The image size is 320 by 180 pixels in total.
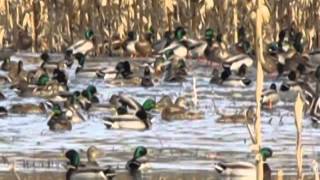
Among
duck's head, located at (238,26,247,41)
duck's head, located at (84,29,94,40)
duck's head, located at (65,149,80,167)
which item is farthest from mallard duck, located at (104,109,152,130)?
duck's head, located at (238,26,247,41)

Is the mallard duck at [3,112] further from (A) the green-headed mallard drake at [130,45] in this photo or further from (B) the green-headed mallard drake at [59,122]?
(A) the green-headed mallard drake at [130,45]

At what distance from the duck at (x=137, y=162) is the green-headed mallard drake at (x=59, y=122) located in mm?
1352

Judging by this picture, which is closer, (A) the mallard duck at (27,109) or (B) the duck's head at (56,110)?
(B) the duck's head at (56,110)

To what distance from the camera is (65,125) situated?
9.43 m

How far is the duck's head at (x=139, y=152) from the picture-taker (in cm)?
777

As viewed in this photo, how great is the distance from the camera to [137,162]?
7605 millimetres

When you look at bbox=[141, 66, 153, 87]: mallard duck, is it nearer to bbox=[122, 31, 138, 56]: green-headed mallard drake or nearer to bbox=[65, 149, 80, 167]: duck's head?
bbox=[122, 31, 138, 56]: green-headed mallard drake

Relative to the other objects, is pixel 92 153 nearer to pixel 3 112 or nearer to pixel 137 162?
pixel 137 162

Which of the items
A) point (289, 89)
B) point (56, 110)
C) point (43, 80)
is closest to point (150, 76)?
point (43, 80)

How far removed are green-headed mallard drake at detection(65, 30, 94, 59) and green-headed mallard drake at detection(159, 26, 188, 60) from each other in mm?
772

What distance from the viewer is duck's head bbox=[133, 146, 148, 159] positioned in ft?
25.5

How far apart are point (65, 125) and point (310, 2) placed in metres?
4.38

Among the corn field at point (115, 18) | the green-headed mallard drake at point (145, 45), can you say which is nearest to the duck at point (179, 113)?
the green-headed mallard drake at point (145, 45)

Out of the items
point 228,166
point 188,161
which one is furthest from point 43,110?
point 228,166
